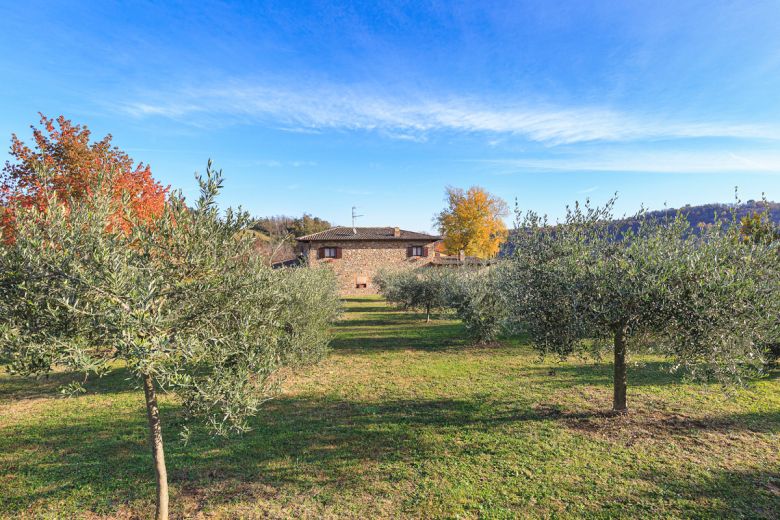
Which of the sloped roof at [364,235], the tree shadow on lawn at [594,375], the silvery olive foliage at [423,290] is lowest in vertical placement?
the tree shadow on lawn at [594,375]

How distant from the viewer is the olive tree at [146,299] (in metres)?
4.32

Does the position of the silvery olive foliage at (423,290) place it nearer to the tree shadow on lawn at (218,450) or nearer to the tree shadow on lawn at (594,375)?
the tree shadow on lawn at (594,375)

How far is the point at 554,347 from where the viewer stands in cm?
886

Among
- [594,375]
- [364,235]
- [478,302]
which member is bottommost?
[594,375]

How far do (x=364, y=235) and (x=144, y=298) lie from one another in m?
39.9

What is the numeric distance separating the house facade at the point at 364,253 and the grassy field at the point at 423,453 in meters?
29.7

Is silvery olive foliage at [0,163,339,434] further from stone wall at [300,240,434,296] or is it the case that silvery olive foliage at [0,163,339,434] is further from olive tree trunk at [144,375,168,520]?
stone wall at [300,240,434,296]

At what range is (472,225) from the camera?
47969 mm

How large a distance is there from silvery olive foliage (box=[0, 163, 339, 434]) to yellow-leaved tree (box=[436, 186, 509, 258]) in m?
43.9

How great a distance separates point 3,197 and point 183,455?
13.8 meters

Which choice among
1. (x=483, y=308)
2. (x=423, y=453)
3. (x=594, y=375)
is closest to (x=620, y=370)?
(x=594, y=375)

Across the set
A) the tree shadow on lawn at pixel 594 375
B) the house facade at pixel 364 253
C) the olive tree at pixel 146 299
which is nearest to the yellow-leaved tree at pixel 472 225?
the house facade at pixel 364 253

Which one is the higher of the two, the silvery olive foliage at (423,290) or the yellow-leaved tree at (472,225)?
the yellow-leaved tree at (472,225)

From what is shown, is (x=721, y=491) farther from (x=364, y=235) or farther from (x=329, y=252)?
(x=364, y=235)
